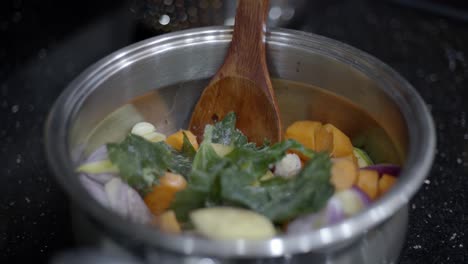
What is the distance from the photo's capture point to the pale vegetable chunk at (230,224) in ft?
2.25

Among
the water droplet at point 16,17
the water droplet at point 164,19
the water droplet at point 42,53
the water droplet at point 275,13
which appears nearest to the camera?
the water droplet at point 164,19

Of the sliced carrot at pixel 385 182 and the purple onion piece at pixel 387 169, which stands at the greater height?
the purple onion piece at pixel 387 169

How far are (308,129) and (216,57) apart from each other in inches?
8.3

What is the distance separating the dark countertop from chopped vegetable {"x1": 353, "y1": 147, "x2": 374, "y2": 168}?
0.21 metres

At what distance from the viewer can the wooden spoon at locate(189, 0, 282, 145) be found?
98 cm

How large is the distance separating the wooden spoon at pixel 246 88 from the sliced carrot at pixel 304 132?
0.8 inches

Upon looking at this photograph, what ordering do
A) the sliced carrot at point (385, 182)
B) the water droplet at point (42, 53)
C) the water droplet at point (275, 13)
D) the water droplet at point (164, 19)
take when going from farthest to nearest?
the water droplet at point (42, 53) < the water droplet at point (275, 13) < the water droplet at point (164, 19) < the sliced carrot at point (385, 182)

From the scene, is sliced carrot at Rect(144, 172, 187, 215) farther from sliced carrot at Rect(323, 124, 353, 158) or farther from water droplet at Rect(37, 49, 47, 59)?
water droplet at Rect(37, 49, 47, 59)

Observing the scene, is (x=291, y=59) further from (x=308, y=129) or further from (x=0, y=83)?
(x=0, y=83)

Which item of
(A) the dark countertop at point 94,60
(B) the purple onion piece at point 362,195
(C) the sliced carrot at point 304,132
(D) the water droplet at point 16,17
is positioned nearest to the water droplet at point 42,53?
(A) the dark countertop at point 94,60

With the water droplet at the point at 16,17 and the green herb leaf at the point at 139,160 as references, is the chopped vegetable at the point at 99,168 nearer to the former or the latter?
the green herb leaf at the point at 139,160

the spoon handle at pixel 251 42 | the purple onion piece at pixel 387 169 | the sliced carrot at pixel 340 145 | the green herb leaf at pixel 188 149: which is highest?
the spoon handle at pixel 251 42

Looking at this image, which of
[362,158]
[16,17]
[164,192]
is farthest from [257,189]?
[16,17]

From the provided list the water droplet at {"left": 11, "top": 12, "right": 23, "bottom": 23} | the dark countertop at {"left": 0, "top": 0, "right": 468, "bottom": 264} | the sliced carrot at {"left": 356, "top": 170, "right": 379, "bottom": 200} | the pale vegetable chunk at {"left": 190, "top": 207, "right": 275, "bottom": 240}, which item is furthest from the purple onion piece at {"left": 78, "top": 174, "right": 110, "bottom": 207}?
the water droplet at {"left": 11, "top": 12, "right": 23, "bottom": 23}
